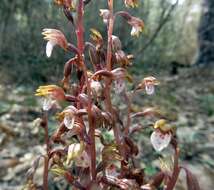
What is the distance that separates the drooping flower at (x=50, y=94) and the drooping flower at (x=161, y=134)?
0.33 meters

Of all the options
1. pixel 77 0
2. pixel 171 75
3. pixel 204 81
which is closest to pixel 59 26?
pixel 77 0

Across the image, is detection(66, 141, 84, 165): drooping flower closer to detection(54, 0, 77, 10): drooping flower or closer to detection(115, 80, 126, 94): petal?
detection(115, 80, 126, 94): petal

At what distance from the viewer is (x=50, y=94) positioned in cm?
146

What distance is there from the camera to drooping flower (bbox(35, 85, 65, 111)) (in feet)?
4.79

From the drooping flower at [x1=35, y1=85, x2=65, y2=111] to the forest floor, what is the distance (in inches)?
18.3

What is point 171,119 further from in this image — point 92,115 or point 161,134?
point 92,115

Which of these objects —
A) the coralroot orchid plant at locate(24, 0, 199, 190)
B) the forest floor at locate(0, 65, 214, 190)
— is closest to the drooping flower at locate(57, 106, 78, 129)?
the coralroot orchid plant at locate(24, 0, 199, 190)

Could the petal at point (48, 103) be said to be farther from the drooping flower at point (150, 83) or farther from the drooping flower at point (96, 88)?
the drooping flower at point (150, 83)

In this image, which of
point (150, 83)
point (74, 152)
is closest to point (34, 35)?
point (150, 83)

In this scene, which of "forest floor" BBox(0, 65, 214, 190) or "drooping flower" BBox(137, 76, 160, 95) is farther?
"forest floor" BBox(0, 65, 214, 190)

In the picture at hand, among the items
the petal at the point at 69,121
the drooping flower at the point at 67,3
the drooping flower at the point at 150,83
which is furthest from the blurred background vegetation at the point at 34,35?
the petal at the point at 69,121

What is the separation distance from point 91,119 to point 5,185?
1.43 metres

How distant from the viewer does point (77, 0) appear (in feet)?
5.03

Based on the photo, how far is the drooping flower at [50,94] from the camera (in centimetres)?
146
